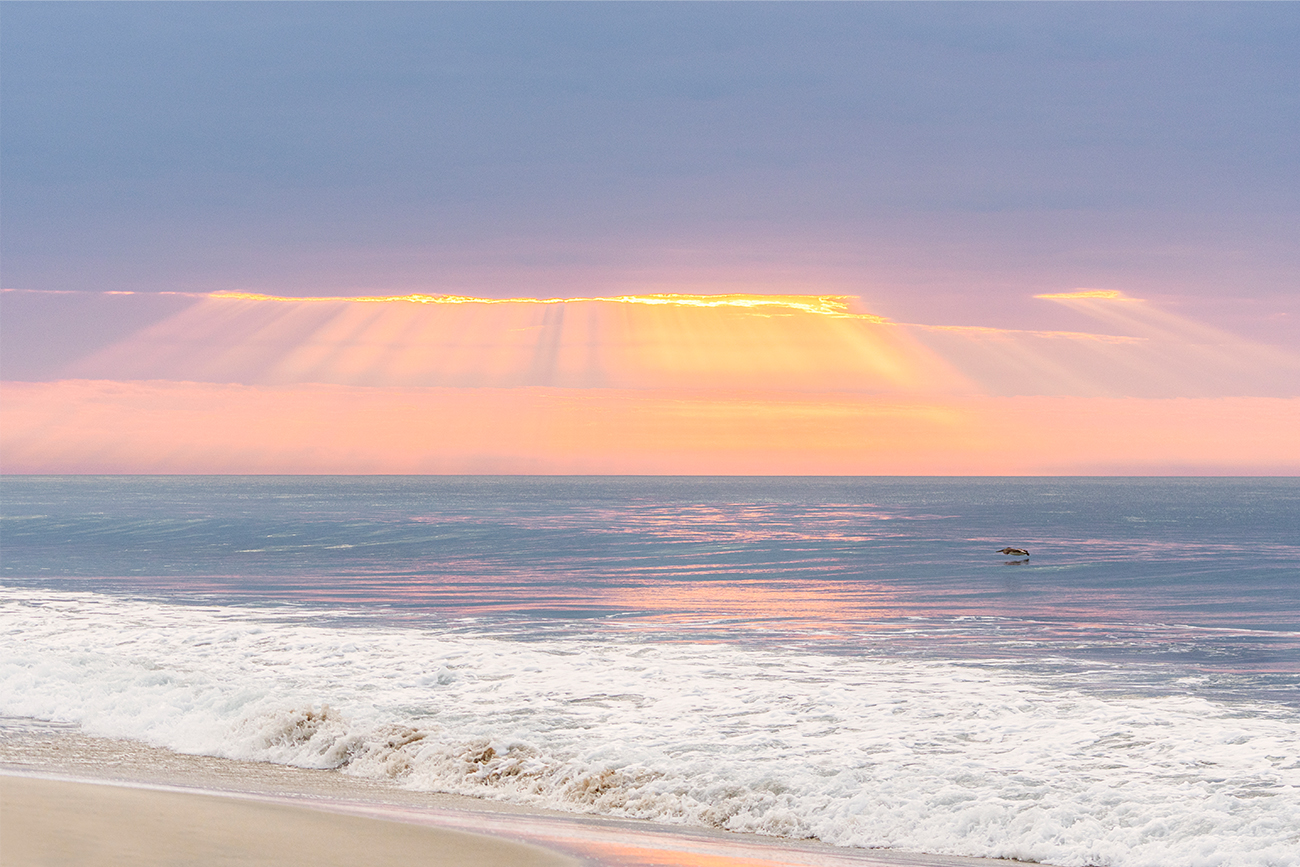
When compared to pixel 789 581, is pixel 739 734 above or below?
above

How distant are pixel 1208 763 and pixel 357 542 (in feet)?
188

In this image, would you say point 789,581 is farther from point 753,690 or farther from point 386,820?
point 386,820

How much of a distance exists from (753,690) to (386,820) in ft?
26.7

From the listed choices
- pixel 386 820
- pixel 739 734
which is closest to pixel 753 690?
pixel 739 734

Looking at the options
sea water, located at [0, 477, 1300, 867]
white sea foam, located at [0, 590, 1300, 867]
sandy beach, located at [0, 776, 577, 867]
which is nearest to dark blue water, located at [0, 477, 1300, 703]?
sea water, located at [0, 477, 1300, 867]

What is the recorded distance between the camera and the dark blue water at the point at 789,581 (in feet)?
78.1

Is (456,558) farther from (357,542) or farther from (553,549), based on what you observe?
(357,542)

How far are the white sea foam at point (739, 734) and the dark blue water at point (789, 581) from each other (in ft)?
11.0

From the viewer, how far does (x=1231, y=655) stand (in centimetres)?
2188

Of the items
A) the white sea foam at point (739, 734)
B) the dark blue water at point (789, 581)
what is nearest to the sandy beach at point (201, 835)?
the white sea foam at point (739, 734)

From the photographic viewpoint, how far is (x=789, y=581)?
39.8 m

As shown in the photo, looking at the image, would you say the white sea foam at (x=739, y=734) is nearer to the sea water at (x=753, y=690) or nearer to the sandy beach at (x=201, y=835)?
the sea water at (x=753, y=690)

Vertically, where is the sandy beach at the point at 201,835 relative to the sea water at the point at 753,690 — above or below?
above

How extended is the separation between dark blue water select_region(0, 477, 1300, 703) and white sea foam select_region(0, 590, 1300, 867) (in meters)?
3.35
